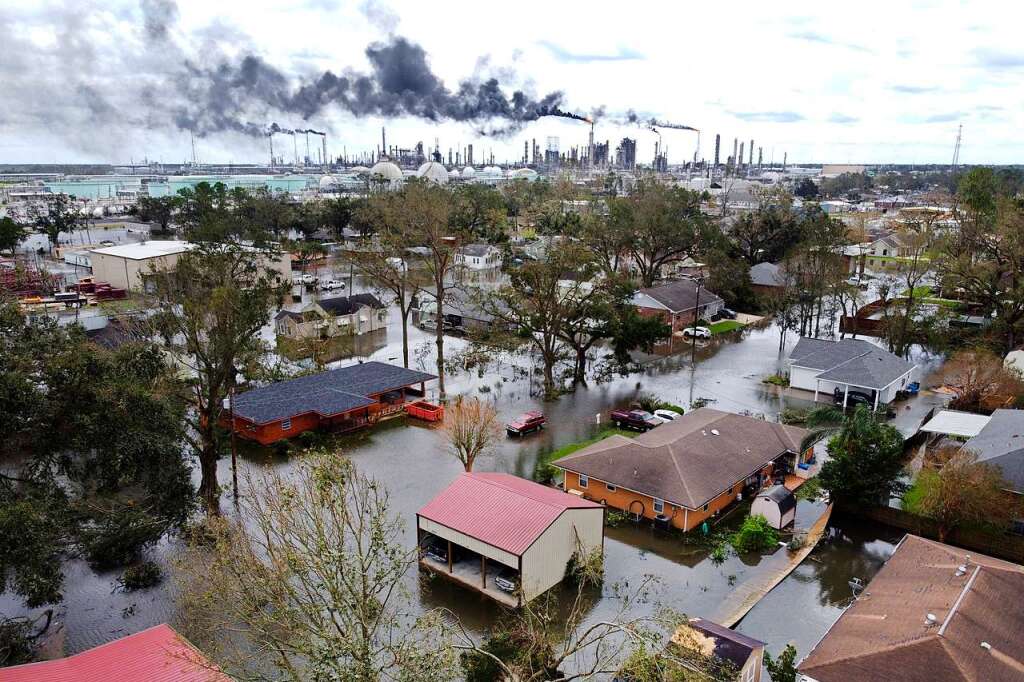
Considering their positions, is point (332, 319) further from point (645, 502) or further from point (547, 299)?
point (645, 502)

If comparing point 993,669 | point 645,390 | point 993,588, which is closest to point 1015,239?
point 645,390

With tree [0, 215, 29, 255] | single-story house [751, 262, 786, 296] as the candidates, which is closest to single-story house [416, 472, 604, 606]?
single-story house [751, 262, 786, 296]

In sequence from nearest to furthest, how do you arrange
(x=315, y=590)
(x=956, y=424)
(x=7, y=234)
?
(x=315, y=590)
(x=956, y=424)
(x=7, y=234)

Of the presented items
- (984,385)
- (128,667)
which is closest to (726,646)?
(128,667)

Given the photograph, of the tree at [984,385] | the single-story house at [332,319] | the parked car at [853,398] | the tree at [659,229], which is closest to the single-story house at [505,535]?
the parked car at [853,398]

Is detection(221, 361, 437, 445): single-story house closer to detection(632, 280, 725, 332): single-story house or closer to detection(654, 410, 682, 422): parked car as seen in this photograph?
detection(654, 410, 682, 422): parked car
